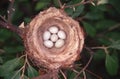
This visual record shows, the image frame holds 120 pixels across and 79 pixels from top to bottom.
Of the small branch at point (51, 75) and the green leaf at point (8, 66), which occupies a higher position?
the green leaf at point (8, 66)

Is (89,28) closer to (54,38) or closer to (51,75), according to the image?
(54,38)

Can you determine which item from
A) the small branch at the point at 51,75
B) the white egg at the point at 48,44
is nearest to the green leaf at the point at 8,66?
the small branch at the point at 51,75

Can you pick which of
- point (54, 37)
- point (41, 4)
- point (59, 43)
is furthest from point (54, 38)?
point (41, 4)

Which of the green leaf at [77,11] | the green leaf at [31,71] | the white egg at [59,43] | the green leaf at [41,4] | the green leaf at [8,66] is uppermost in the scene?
the green leaf at [41,4]

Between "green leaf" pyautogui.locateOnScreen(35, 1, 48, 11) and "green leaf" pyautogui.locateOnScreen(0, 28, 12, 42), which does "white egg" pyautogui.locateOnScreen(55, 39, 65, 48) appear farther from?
"green leaf" pyautogui.locateOnScreen(0, 28, 12, 42)

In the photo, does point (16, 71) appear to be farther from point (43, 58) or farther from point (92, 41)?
point (92, 41)

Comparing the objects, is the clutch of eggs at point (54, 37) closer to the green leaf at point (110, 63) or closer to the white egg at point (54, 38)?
the white egg at point (54, 38)

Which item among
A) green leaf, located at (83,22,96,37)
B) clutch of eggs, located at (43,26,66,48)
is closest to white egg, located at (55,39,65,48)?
clutch of eggs, located at (43,26,66,48)

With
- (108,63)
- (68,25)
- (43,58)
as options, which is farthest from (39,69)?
(108,63)
